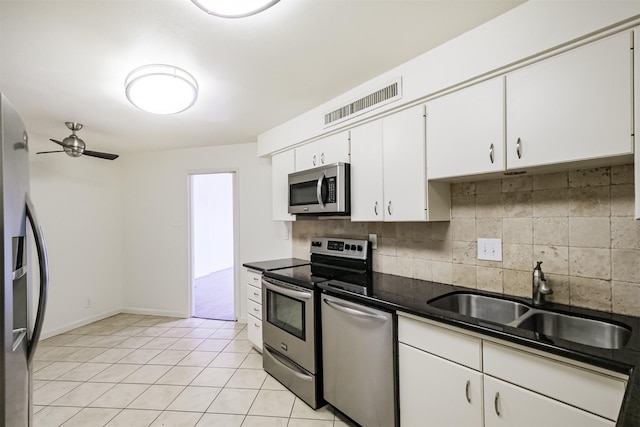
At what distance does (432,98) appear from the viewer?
1.82 meters

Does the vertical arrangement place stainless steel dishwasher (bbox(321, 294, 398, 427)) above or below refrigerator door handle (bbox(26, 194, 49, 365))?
below

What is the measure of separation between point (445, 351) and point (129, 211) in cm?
468

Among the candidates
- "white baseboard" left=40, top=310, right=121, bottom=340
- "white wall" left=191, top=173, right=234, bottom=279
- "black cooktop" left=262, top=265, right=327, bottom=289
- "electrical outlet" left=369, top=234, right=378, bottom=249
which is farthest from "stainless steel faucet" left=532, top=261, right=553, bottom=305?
"white wall" left=191, top=173, right=234, bottom=279

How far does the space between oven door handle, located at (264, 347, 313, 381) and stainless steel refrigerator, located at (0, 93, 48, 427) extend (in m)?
1.51

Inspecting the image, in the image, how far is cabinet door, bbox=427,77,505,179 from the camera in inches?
60.6

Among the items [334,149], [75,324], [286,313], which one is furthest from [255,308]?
[75,324]

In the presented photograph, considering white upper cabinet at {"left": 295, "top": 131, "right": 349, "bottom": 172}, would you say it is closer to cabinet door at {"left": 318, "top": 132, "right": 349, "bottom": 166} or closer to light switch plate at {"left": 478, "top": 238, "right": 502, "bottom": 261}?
cabinet door at {"left": 318, "top": 132, "right": 349, "bottom": 166}

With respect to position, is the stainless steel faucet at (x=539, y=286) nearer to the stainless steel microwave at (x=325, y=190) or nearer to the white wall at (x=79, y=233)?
the stainless steel microwave at (x=325, y=190)

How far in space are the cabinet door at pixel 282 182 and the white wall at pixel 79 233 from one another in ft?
9.05

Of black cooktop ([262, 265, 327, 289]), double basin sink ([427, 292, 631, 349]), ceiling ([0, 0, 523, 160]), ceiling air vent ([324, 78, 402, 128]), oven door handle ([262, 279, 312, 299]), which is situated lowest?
oven door handle ([262, 279, 312, 299])

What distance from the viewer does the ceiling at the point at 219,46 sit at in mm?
1417

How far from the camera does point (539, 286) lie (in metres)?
1.53

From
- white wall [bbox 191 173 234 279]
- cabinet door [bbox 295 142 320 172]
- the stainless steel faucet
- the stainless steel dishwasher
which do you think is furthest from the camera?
white wall [bbox 191 173 234 279]

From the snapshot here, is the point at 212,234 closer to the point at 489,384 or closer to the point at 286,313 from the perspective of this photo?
the point at 286,313
